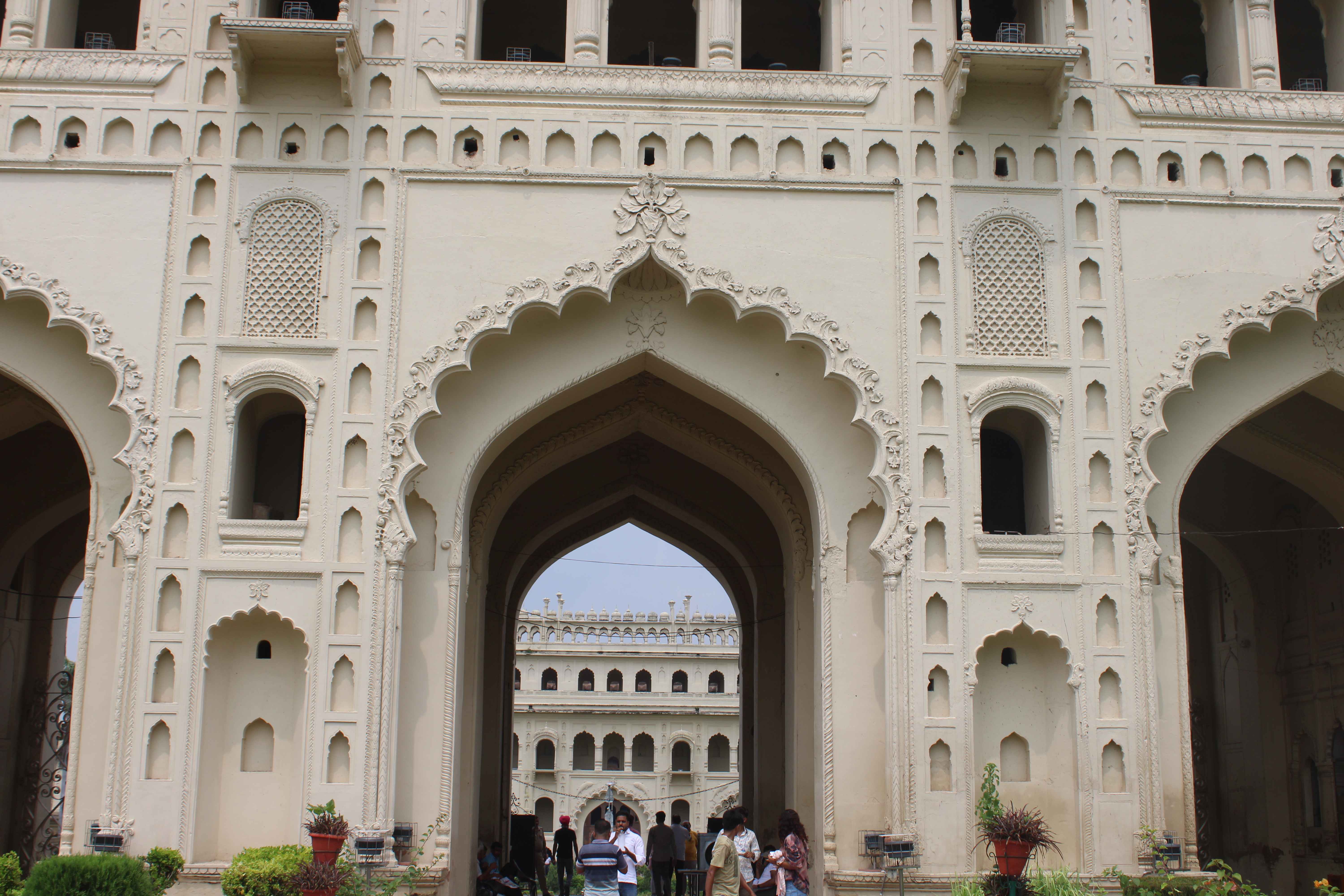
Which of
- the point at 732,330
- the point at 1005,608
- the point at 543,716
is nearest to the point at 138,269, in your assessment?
the point at 732,330

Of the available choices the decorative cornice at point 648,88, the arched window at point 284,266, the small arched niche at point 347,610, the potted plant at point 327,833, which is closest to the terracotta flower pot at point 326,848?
the potted plant at point 327,833

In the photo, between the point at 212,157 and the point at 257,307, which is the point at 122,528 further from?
the point at 212,157

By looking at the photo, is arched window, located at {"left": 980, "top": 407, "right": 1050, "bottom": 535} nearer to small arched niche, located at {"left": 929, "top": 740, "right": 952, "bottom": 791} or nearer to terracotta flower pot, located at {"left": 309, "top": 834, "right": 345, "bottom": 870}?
small arched niche, located at {"left": 929, "top": 740, "right": 952, "bottom": 791}

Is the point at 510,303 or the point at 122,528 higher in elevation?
the point at 510,303

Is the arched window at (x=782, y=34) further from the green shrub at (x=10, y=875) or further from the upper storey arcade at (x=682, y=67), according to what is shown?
the green shrub at (x=10, y=875)

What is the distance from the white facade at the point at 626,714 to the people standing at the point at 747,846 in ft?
130

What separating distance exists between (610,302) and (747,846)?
5.67 m

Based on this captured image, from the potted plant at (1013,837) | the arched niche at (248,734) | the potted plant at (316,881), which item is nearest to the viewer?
the potted plant at (316,881)

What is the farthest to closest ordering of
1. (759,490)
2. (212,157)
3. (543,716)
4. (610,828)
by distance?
(543,716)
(759,490)
(212,157)
(610,828)

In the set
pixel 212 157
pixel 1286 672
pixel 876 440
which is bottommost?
pixel 1286 672

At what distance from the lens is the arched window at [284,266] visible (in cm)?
1343

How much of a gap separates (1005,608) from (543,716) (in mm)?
39371

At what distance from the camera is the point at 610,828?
39.3 feet

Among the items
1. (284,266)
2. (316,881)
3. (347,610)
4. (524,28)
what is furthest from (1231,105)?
(316,881)
